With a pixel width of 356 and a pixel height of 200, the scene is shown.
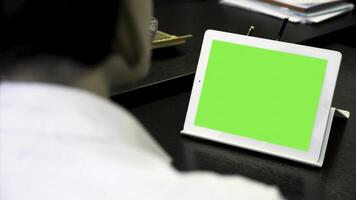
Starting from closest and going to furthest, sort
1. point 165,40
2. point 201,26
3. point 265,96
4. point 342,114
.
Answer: point 265,96 → point 342,114 → point 165,40 → point 201,26

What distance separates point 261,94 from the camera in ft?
3.36

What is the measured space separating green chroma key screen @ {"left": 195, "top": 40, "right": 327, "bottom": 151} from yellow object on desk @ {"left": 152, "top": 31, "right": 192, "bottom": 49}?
306 mm

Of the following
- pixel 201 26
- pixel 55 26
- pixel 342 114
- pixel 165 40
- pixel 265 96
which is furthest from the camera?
pixel 201 26

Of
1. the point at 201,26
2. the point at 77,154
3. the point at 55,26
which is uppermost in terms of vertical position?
the point at 55,26

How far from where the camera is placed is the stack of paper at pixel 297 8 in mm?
1786

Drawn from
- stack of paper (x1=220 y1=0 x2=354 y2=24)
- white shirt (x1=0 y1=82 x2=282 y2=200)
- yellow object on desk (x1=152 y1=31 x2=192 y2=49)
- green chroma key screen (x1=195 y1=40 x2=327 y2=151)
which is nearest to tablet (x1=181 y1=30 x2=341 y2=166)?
Answer: green chroma key screen (x1=195 y1=40 x2=327 y2=151)

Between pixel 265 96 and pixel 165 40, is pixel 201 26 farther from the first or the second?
pixel 265 96

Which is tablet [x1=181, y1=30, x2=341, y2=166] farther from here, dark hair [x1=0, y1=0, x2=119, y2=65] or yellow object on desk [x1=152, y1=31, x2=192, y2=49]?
dark hair [x1=0, y1=0, x2=119, y2=65]

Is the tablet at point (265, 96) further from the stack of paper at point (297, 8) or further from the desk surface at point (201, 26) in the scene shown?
the stack of paper at point (297, 8)

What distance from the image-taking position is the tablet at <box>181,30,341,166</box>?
1.00 meters

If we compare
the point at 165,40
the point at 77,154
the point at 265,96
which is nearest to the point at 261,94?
the point at 265,96

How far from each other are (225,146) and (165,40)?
43cm

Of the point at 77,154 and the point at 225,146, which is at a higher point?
the point at 77,154

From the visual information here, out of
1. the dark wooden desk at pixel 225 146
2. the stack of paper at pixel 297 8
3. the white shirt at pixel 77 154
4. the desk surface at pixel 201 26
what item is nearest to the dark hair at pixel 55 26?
the white shirt at pixel 77 154
